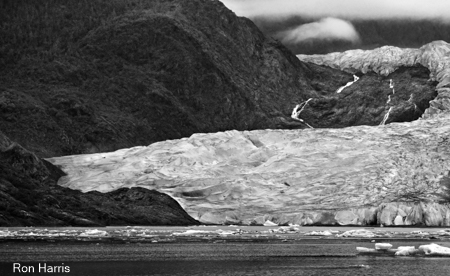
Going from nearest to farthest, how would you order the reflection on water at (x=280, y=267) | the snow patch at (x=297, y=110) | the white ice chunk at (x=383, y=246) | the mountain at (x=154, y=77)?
the reflection on water at (x=280, y=267) → the white ice chunk at (x=383, y=246) → the mountain at (x=154, y=77) → the snow patch at (x=297, y=110)

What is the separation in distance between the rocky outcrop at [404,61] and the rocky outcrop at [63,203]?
7286 centimetres

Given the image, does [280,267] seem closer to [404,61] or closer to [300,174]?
[300,174]

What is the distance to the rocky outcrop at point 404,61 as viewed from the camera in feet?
482

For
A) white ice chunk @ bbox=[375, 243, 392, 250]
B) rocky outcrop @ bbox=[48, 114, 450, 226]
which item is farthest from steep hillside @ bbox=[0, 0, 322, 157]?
white ice chunk @ bbox=[375, 243, 392, 250]

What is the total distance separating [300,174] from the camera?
89562mm

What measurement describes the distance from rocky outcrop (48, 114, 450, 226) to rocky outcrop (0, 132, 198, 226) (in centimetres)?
354

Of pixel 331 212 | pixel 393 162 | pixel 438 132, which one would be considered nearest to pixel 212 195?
pixel 331 212

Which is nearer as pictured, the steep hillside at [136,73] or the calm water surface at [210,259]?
the calm water surface at [210,259]

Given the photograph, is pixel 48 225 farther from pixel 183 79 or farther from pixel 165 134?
pixel 183 79

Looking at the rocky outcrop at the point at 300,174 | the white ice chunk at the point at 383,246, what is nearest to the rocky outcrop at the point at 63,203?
the rocky outcrop at the point at 300,174

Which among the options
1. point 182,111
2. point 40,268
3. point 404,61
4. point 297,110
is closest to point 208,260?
point 40,268

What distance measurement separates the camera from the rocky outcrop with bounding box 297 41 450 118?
147 metres

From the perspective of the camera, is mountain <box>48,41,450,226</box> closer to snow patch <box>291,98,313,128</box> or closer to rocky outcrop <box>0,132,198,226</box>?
rocky outcrop <box>0,132,198,226</box>

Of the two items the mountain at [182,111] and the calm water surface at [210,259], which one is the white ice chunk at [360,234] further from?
the mountain at [182,111]
